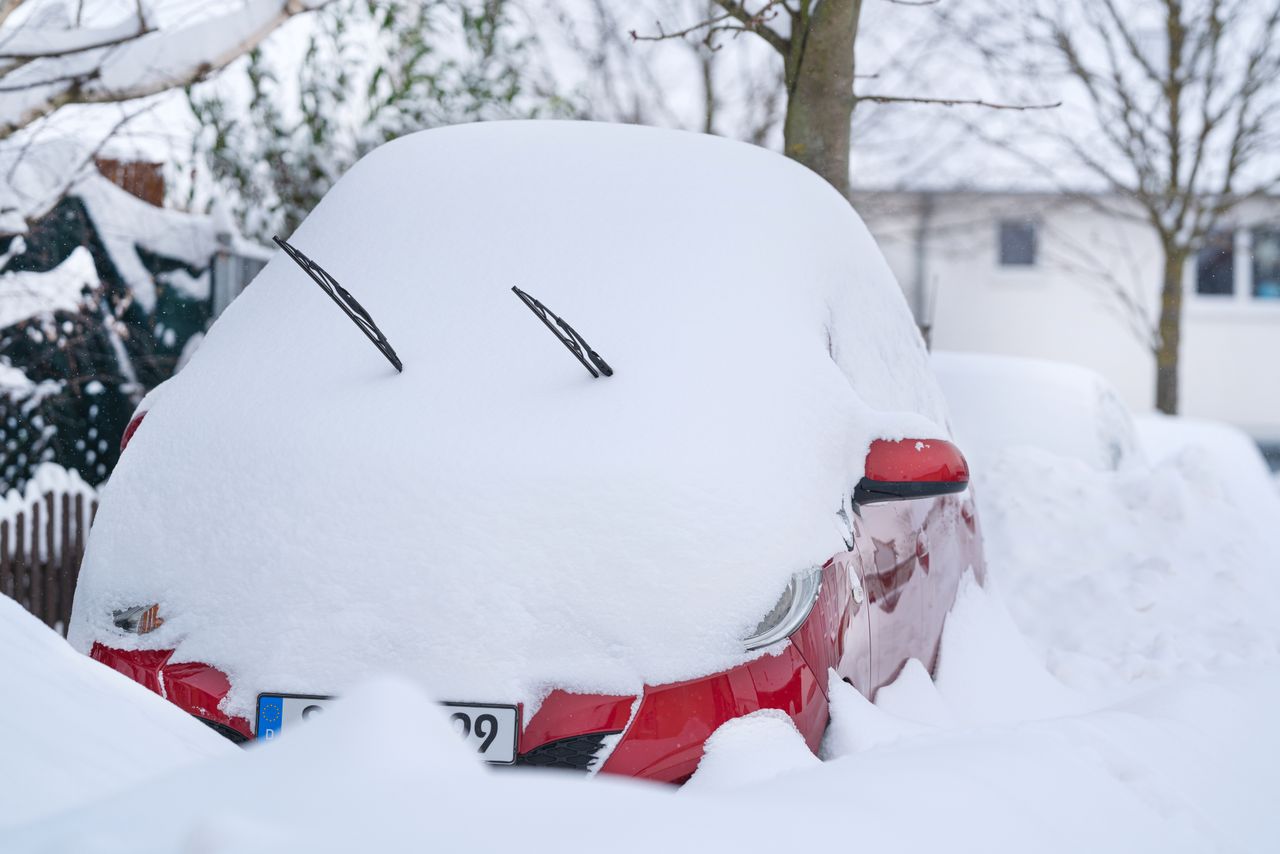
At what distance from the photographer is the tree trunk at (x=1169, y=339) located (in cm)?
1430

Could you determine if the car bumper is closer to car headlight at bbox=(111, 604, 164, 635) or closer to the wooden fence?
car headlight at bbox=(111, 604, 164, 635)

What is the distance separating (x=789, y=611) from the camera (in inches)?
85.6

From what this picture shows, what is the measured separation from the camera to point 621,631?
2094 millimetres

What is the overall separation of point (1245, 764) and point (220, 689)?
202 cm

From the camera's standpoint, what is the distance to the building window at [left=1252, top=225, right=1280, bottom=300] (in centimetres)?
2028

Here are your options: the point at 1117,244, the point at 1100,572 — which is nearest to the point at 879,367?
the point at 1100,572

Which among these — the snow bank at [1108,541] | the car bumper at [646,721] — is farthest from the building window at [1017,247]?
the car bumper at [646,721]

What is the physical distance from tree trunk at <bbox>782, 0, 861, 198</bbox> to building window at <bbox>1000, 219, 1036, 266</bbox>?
1699cm

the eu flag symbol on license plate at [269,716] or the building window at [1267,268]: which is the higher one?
the eu flag symbol on license plate at [269,716]

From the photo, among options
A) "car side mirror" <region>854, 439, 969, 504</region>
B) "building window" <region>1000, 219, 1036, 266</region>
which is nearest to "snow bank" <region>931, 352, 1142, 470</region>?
"car side mirror" <region>854, 439, 969, 504</region>

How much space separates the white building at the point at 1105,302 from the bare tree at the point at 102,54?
1575 cm

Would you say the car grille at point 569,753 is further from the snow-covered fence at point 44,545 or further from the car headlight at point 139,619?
the snow-covered fence at point 44,545

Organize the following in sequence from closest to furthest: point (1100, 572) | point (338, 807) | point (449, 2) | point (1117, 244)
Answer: point (338, 807) < point (1100, 572) < point (449, 2) < point (1117, 244)

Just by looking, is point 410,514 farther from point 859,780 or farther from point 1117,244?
point 1117,244
